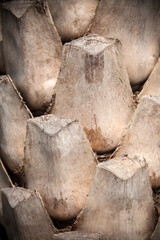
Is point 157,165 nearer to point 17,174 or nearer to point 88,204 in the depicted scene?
point 88,204

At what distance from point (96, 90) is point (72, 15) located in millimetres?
133

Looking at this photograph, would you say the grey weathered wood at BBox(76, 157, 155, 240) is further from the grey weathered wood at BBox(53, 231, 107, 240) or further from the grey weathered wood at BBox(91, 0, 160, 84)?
the grey weathered wood at BBox(91, 0, 160, 84)

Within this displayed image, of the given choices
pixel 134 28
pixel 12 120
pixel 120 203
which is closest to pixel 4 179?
pixel 12 120

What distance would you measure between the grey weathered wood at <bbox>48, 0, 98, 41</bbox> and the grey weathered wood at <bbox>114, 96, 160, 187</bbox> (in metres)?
0.16

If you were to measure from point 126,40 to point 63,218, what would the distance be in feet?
0.92

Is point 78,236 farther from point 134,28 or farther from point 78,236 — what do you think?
point 134,28

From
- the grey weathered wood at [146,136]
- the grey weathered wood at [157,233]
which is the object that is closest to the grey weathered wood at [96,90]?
the grey weathered wood at [146,136]

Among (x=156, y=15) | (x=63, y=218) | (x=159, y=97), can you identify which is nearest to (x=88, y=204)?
(x=63, y=218)

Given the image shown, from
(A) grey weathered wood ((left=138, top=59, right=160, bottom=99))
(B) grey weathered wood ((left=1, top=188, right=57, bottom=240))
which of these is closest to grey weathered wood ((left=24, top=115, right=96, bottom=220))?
(B) grey weathered wood ((left=1, top=188, right=57, bottom=240))

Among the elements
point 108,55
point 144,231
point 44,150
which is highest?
point 108,55

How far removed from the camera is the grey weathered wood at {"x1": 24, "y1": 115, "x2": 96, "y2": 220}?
0.47 m

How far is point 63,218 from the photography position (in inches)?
20.5

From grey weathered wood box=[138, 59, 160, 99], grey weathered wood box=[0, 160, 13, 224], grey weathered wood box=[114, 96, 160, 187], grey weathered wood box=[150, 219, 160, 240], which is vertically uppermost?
grey weathered wood box=[138, 59, 160, 99]

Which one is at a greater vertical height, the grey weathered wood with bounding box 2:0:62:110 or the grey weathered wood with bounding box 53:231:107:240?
the grey weathered wood with bounding box 2:0:62:110
